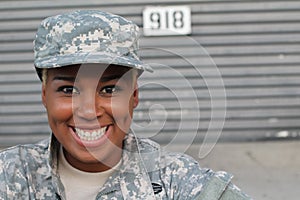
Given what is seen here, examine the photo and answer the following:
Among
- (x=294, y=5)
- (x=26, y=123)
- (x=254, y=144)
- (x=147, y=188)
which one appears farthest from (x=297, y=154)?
(x=147, y=188)

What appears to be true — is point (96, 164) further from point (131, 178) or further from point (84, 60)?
point (84, 60)

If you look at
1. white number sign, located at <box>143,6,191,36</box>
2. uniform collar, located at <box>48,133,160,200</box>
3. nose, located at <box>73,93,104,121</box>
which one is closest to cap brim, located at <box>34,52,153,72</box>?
nose, located at <box>73,93,104,121</box>

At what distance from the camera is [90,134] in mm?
1768

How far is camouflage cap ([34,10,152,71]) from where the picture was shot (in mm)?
1709

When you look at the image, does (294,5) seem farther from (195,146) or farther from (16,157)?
(16,157)

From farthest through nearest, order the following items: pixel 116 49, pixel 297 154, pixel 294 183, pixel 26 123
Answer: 1. pixel 26 123
2. pixel 297 154
3. pixel 294 183
4. pixel 116 49

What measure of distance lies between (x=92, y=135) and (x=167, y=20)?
3647mm

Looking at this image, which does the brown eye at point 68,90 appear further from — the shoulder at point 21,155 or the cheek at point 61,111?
the shoulder at point 21,155

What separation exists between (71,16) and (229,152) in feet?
12.4

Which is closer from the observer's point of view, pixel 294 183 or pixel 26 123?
pixel 294 183

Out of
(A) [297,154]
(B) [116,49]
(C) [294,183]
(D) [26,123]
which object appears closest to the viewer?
(B) [116,49]

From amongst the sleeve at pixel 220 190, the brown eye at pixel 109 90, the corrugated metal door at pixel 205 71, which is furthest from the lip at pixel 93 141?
the corrugated metal door at pixel 205 71

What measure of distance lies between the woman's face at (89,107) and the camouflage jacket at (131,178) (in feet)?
0.33

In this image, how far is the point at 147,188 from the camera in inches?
72.1
